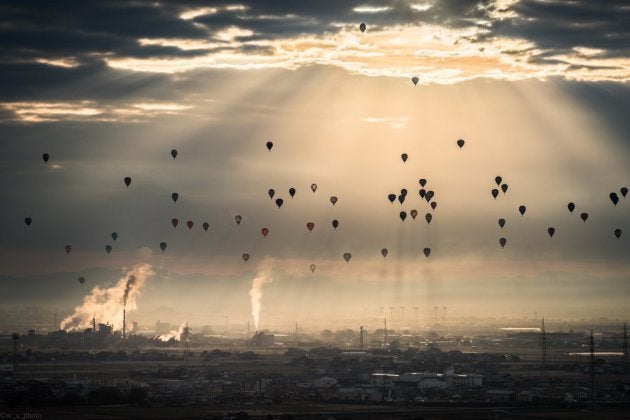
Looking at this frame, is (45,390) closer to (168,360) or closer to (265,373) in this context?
(265,373)

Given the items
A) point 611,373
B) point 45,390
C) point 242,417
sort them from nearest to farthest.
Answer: point 242,417 → point 45,390 → point 611,373

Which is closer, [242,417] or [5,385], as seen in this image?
[242,417]

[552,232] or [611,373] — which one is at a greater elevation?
[552,232]

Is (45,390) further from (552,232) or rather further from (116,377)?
(552,232)

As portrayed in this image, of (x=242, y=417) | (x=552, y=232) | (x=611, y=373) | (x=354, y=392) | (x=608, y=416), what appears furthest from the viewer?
(x=611, y=373)

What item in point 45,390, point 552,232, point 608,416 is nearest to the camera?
point 608,416

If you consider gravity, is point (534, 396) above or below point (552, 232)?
below

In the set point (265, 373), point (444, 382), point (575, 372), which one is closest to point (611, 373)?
point (575, 372)

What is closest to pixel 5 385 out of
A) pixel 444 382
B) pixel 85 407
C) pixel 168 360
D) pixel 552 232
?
pixel 85 407

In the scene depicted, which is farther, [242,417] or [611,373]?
[611,373]
